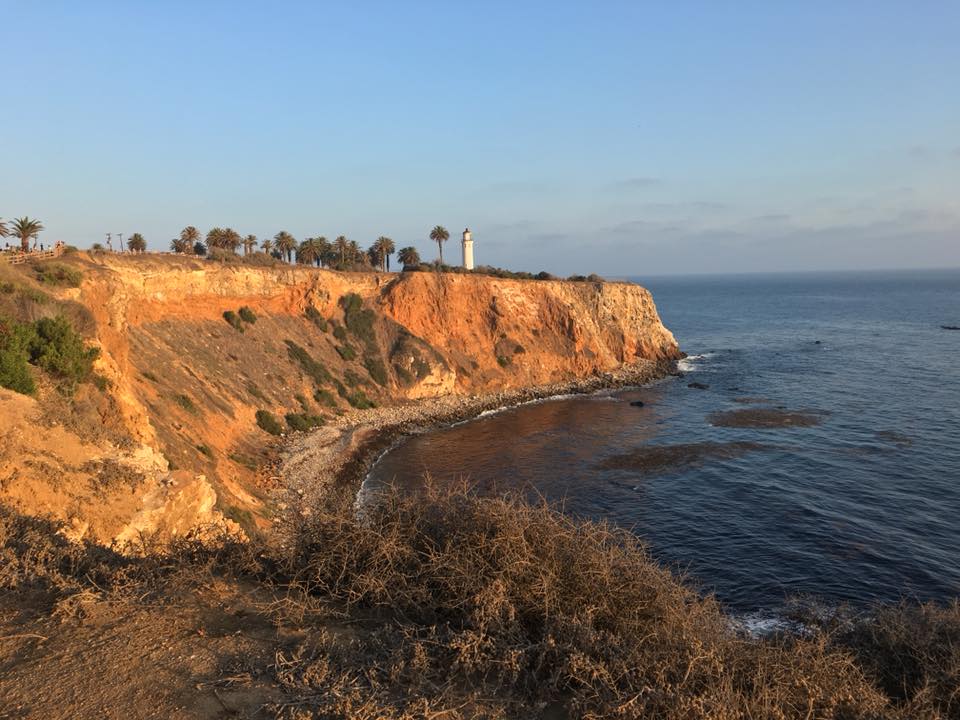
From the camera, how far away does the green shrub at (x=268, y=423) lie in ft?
121

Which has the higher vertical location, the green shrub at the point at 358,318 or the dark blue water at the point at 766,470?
the green shrub at the point at 358,318

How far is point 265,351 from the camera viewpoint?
4428 centimetres

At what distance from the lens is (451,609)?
802cm

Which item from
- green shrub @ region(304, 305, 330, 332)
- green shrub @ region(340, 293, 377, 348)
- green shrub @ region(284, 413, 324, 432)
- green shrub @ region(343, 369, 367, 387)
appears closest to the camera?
green shrub @ region(284, 413, 324, 432)

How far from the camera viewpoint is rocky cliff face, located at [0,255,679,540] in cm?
1811

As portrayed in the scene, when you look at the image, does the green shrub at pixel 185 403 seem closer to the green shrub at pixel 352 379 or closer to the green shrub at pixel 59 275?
the green shrub at pixel 59 275

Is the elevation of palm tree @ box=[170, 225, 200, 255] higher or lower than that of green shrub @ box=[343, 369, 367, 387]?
higher

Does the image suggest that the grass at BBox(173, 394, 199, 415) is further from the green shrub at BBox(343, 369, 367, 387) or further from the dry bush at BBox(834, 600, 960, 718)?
the dry bush at BBox(834, 600, 960, 718)

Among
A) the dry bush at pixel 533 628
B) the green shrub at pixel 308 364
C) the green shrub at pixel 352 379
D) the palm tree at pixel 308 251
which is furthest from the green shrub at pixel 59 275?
the palm tree at pixel 308 251

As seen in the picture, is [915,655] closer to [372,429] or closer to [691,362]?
[372,429]

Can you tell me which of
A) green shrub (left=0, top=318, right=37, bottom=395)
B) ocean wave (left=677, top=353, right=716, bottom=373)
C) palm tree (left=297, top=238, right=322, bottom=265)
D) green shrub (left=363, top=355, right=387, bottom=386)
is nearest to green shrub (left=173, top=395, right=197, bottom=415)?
green shrub (left=0, top=318, right=37, bottom=395)

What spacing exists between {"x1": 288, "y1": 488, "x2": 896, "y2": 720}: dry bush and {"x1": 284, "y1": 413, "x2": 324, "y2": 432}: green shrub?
102 feet

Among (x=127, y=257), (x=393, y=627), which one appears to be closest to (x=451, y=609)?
(x=393, y=627)

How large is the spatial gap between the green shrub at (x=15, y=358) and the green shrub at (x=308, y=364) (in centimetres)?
2643
